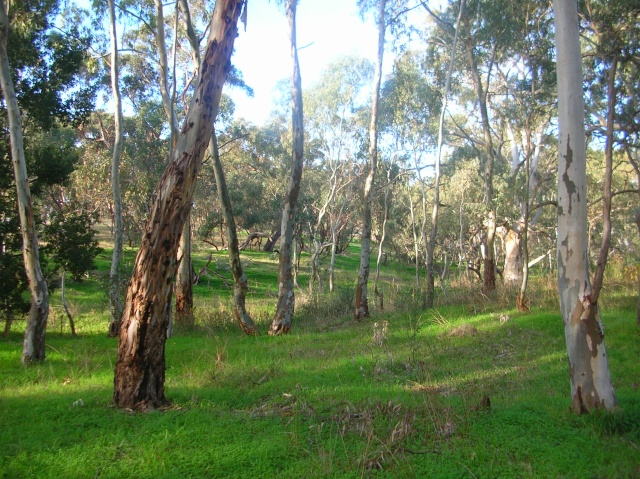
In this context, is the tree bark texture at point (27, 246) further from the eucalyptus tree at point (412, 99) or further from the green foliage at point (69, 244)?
the eucalyptus tree at point (412, 99)

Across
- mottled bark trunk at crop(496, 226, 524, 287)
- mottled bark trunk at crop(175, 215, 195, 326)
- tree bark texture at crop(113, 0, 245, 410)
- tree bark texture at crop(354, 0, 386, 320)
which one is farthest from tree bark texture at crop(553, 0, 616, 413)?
mottled bark trunk at crop(496, 226, 524, 287)

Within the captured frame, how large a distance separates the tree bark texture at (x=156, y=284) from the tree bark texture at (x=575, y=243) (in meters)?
4.01

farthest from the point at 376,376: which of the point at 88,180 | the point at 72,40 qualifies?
the point at 88,180

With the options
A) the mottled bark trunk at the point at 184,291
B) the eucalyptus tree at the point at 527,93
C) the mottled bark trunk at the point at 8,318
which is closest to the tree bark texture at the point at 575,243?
the eucalyptus tree at the point at 527,93

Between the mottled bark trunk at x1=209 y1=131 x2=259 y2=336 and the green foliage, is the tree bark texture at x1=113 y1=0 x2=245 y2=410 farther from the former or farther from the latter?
the green foliage

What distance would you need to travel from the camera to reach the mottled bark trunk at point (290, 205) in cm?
1223

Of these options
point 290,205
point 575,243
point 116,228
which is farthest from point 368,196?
point 575,243

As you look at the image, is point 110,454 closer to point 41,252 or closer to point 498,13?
point 41,252

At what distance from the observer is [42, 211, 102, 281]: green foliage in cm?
1184

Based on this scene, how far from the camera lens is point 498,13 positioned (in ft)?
52.5

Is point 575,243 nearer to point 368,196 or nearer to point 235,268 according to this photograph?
point 235,268

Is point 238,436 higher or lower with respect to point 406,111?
lower

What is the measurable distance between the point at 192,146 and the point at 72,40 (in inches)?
342

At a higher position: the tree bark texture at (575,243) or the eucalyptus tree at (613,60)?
the eucalyptus tree at (613,60)
